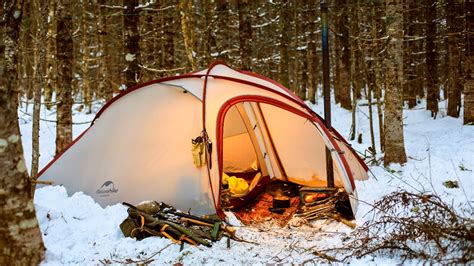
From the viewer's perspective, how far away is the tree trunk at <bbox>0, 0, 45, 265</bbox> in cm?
381

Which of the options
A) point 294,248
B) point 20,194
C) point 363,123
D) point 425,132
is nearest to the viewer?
point 20,194

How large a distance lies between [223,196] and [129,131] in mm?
1958

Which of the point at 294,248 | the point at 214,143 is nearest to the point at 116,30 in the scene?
the point at 214,143

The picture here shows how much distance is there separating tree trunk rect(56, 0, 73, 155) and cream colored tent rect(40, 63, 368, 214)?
1600 mm

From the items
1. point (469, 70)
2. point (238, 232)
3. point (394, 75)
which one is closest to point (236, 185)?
point (238, 232)

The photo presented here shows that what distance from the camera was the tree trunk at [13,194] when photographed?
3.81 m

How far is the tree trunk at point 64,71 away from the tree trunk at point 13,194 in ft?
15.7

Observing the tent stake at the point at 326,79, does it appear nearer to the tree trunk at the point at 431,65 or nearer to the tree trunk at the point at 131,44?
the tree trunk at the point at 131,44

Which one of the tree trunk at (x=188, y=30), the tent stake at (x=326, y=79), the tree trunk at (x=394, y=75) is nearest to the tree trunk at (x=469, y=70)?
the tree trunk at (x=394, y=75)

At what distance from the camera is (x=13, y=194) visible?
384 cm

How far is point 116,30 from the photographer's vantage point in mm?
Answer: 23453

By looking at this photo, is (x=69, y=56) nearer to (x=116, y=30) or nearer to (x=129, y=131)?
(x=129, y=131)

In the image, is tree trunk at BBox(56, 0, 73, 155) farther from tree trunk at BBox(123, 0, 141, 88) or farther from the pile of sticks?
the pile of sticks

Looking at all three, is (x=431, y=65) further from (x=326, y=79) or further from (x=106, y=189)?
(x=106, y=189)
